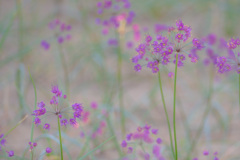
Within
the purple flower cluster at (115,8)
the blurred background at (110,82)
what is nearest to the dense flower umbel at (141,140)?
the blurred background at (110,82)

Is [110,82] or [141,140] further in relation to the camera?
[110,82]

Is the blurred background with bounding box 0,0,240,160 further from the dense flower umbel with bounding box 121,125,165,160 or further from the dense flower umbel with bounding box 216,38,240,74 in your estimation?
the dense flower umbel with bounding box 216,38,240,74

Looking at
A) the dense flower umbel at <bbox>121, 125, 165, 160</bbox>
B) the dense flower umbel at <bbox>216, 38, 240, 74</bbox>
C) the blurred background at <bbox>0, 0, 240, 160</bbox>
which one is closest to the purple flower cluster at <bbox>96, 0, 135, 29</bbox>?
the blurred background at <bbox>0, 0, 240, 160</bbox>

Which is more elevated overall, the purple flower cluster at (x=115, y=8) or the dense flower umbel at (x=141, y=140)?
the purple flower cluster at (x=115, y=8)

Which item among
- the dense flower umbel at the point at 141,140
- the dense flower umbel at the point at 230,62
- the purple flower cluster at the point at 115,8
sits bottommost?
the dense flower umbel at the point at 141,140

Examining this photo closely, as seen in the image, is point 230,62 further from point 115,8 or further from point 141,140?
point 115,8

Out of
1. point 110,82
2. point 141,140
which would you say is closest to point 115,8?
point 141,140

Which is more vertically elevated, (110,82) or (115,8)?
(115,8)

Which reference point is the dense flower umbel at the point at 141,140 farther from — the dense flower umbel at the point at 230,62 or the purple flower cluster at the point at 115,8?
the purple flower cluster at the point at 115,8

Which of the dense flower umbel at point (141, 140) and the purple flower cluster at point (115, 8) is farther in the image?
the purple flower cluster at point (115, 8)
